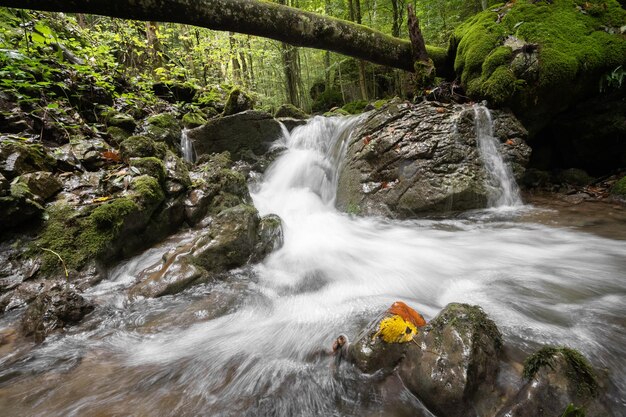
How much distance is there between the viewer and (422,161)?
213 inches

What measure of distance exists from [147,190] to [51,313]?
6.28ft

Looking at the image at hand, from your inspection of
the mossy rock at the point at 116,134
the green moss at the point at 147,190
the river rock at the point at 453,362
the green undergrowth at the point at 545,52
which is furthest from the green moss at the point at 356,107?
the river rock at the point at 453,362

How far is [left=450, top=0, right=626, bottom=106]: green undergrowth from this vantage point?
5285 millimetres

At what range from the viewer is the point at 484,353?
1660mm

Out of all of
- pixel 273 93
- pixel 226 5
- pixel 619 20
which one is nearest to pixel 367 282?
pixel 226 5

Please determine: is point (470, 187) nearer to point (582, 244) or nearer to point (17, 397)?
point (582, 244)

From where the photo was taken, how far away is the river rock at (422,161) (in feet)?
17.2

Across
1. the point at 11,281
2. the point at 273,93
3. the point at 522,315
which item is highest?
the point at 273,93

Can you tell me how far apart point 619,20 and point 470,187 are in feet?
14.9

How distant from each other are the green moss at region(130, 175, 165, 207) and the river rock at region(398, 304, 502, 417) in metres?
3.79

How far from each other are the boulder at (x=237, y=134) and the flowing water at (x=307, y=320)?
440cm

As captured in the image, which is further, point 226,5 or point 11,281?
point 226,5

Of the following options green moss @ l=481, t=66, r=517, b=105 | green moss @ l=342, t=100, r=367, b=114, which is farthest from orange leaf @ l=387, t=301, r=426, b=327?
green moss @ l=342, t=100, r=367, b=114

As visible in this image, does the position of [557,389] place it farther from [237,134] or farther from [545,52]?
[237,134]
